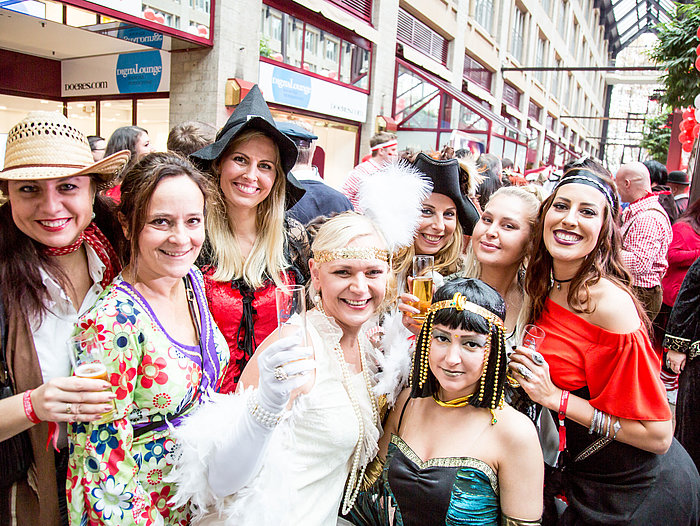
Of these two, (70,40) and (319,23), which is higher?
(319,23)

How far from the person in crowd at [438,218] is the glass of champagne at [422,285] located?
57 cm

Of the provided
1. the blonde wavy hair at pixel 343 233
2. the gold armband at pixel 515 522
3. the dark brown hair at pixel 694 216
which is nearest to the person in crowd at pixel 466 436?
the gold armband at pixel 515 522

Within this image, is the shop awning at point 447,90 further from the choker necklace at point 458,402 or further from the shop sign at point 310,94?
the choker necklace at point 458,402

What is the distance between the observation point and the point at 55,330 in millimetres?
1613

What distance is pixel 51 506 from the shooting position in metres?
1.59

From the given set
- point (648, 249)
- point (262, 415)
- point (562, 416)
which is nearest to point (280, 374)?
point (262, 415)

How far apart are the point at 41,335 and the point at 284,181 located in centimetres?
134

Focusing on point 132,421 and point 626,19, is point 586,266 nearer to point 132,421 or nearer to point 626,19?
point 132,421

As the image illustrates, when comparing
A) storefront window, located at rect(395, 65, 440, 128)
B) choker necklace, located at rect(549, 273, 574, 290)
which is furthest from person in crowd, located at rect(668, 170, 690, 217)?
choker necklace, located at rect(549, 273, 574, 290)

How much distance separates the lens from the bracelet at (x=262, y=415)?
1417 millimetres

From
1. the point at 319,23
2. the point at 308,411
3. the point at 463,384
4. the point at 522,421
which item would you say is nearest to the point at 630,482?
the point at 522,421

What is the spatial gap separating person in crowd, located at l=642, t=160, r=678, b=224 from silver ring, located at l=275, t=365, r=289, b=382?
643cm

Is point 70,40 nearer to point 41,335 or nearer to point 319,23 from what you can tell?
point 319,23

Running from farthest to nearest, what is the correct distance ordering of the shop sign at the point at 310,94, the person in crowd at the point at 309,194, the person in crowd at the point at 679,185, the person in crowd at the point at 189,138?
the shop sign at the point at 310,94, the person in crowd at the point at 679,185, the person in crowd at the point at 309,194, the person in crowd at the point at 189,138
